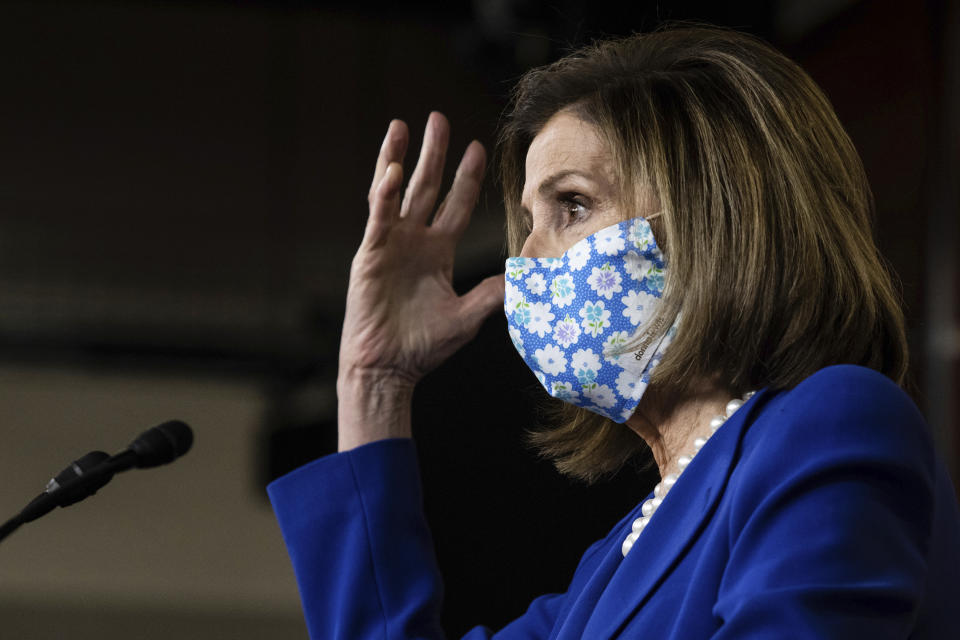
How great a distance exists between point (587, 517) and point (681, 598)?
107 cm

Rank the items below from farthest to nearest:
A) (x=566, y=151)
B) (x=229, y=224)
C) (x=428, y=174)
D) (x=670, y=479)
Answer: (x=229, y=224), (x=428, y=174), (x=566, y=151), (x=670, y=479)

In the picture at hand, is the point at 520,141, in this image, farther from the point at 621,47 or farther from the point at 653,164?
the point at 653,164

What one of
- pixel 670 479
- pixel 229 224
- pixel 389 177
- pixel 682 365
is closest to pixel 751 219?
pixel 682 365

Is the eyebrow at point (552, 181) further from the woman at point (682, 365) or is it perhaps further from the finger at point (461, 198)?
the finger at point (461, 198)

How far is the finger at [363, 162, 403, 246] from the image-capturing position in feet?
4.62

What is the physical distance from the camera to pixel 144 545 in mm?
4273

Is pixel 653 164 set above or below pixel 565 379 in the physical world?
above

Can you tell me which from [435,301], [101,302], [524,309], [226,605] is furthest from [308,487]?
[226,605]

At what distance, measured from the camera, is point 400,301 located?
5.01 feet

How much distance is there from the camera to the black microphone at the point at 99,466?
1000mm

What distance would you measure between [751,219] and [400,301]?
1.98 ft

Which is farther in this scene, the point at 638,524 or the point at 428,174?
the point at 428,174

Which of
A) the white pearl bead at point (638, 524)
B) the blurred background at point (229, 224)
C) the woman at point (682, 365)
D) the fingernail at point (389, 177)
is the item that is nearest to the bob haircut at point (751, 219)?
the woman at point (682, 365)

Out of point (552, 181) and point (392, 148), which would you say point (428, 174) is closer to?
point (392, 148)
